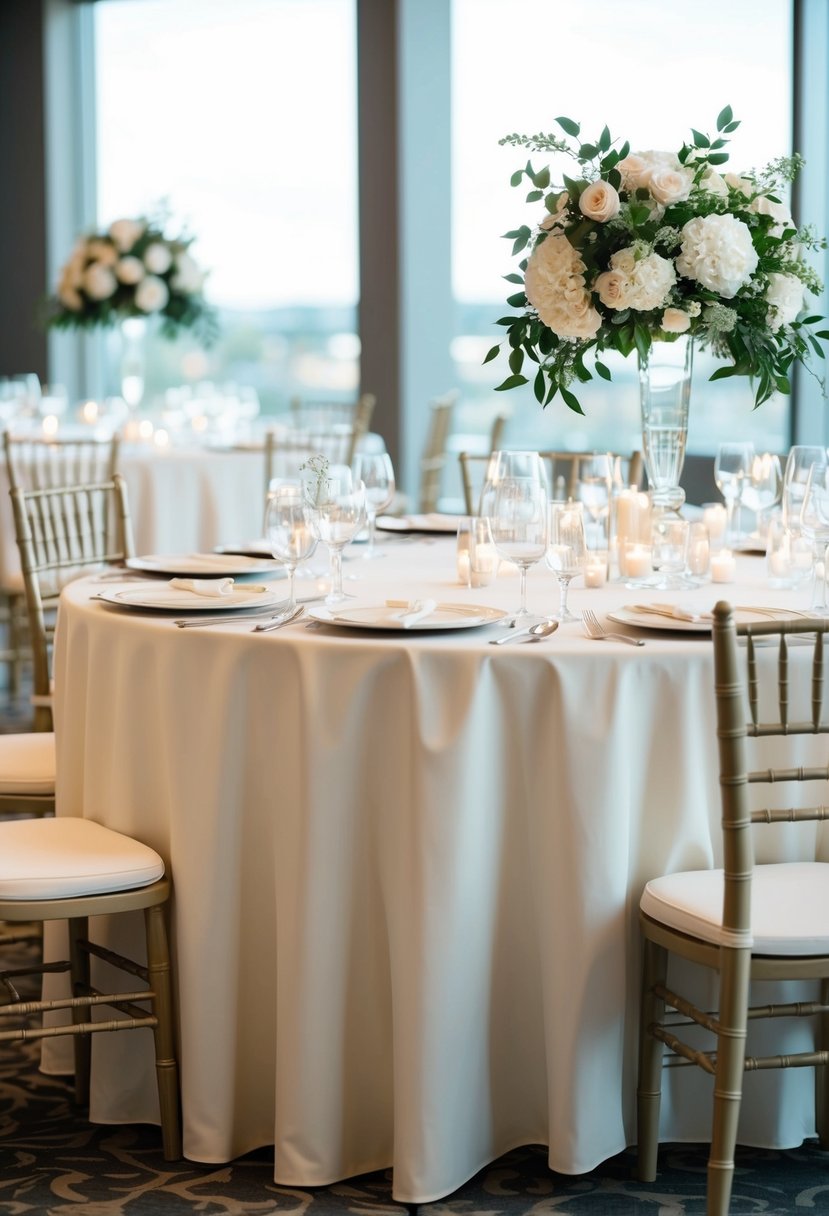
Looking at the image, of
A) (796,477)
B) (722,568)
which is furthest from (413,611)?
(796,477)

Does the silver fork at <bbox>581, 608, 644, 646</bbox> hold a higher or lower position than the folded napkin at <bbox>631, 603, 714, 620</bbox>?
lower

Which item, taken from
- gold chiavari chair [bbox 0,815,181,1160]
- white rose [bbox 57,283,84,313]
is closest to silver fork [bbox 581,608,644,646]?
gold chiavari chair [bbox 0,815,181,1160]

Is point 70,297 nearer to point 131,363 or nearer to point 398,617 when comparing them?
point 131,363

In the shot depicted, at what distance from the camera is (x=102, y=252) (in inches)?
282

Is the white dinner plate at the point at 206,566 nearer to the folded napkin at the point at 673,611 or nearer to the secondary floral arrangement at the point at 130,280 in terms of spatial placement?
the folded napkin at the point at 673,611

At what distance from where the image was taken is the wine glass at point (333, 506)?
276 centimetres

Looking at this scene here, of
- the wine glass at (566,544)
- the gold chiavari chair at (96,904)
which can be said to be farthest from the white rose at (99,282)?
the wine glass at (566,544)

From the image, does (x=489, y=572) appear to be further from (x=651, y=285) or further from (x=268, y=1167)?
(x=268, y=1167)

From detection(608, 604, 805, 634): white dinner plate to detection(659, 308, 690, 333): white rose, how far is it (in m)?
0.62

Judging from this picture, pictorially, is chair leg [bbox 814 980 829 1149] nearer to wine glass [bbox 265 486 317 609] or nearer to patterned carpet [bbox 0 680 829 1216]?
patterned carpet [bbox 0 680 829 1216]

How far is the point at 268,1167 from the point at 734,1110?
882 millimetres

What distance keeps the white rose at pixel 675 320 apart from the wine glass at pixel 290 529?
31.0 inches

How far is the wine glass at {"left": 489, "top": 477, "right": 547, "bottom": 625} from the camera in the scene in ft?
8.41

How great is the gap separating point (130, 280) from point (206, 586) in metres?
4.65
